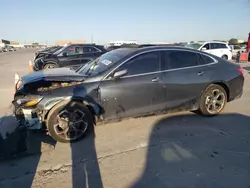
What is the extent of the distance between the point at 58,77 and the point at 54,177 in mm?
1866

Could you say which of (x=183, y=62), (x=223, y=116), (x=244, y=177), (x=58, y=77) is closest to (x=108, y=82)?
(x=58, y=77)

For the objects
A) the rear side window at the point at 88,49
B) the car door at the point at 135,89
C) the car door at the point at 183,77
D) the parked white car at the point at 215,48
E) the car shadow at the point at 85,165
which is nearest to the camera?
the car shadow at the point at 85,165

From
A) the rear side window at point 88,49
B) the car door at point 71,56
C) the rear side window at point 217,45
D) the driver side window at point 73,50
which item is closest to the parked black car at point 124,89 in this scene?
the car door at point 71,56

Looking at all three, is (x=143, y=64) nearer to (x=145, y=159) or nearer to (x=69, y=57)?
(x=145, y=159)

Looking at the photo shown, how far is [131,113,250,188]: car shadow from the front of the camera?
9.78 feet

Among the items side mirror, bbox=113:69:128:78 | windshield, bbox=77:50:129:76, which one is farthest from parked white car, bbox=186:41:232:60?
side mirror, bbox=113:69:128:78

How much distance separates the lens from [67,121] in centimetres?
407

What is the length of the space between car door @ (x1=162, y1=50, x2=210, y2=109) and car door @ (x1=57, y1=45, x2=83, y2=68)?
27.7 ft

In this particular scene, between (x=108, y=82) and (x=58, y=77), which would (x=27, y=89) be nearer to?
(x=58, y=77)

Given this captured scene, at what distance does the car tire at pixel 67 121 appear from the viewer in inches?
157

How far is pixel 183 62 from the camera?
4.96m

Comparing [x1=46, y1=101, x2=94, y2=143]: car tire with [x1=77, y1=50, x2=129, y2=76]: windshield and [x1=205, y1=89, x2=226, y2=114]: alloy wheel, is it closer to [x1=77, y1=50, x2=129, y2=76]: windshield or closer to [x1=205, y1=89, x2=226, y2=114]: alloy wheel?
[x1=77, y1=50, x2=129, y2=76]: windshield

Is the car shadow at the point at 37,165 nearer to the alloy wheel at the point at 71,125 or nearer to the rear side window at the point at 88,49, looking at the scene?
the alloy wheel at the point at 71,125

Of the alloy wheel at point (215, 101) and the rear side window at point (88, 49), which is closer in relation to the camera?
the alloy wheel at point (215, 101)
